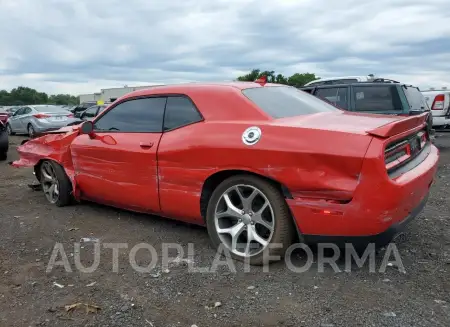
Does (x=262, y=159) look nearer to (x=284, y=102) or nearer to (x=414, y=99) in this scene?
(x=284, y=102)

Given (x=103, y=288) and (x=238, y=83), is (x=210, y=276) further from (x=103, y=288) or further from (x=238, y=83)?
(x=238, y=83)

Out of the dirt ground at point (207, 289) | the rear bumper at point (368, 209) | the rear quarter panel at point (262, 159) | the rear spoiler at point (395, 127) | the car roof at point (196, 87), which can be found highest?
the car roof at point (196, 87)

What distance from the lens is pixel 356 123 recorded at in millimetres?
3447

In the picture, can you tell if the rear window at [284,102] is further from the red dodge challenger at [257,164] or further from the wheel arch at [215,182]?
the wheel arch at [215,182]

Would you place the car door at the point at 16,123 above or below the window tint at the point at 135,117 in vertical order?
below

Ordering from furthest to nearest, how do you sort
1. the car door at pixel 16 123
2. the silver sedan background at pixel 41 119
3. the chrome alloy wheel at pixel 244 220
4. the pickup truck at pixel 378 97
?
the car door at pixel 16 123 → the silver sedan background at pixel 41 119 → the pickup truck at pixel 378 97 → the chrome alloy wheel at pixel 244 220

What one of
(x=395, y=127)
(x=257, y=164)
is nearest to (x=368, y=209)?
(x=395, y=127)

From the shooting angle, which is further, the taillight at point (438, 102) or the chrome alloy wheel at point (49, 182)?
the taillight at point (438, 102)

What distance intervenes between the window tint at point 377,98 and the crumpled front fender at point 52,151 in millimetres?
5794

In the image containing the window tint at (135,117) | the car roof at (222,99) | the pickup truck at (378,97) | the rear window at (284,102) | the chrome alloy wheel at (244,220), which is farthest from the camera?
the pickup truck at (378,97)

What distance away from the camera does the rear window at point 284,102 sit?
381 cm

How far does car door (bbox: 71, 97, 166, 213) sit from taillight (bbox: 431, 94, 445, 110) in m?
10.3

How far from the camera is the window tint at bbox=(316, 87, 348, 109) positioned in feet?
29.5

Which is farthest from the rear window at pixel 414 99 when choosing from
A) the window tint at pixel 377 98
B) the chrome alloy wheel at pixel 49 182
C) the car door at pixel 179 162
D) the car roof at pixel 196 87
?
the chrome alloy wheel at pixel 49 182
